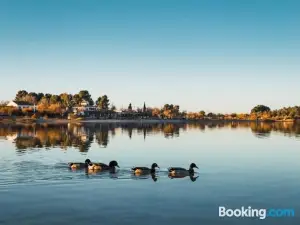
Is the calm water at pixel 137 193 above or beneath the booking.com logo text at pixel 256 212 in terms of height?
above

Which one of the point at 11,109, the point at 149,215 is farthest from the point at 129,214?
the point at 11,109

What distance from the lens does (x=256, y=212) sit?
21.4 metres

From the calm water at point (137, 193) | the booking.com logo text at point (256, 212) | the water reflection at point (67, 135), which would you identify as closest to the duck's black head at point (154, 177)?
the calm water at point (137, 193)

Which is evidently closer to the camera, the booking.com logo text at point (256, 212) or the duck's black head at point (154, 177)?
the booking.com logo text at point (256, 212)

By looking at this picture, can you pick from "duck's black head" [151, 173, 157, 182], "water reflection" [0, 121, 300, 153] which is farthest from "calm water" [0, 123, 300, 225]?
"water reflection" [0, 121, 300, 153]

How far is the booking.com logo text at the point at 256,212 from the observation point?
68.4 feet

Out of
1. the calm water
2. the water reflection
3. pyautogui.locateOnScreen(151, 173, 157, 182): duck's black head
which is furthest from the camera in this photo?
the water reflection

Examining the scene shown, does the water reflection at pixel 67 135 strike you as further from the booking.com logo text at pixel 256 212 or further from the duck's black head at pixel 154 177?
the booking.com logo text at pixel 256 212

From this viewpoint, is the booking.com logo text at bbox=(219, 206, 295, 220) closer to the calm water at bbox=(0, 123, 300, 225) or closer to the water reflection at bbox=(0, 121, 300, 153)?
the calm water at bbox=(0, 123, 300, 225)

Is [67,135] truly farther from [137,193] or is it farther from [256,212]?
[256,212]

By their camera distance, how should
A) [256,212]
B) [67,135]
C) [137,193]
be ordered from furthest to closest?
[67,135]
[137,193]
[256,212]

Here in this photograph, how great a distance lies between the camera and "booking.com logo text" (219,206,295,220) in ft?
68.4

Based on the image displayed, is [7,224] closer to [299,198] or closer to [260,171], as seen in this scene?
[299,198]

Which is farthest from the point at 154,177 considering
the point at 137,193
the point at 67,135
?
the point at 67,135
